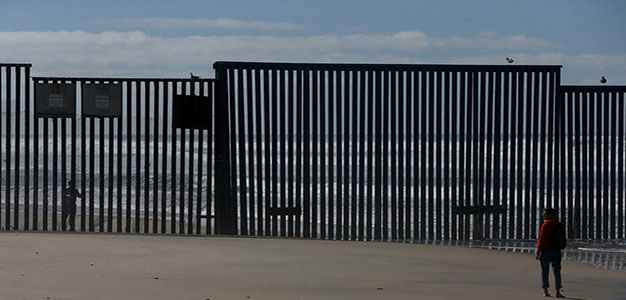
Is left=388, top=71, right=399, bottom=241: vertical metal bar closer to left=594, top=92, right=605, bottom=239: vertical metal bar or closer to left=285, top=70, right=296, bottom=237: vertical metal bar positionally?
left=285, top=70, right=296, bottom=237: vertical metal bar

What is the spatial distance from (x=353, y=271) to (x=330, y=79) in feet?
13.2

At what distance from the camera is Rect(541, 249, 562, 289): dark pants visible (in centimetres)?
998

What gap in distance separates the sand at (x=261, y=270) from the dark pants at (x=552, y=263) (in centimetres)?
17

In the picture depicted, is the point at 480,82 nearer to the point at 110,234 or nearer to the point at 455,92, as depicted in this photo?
the point at 455,92

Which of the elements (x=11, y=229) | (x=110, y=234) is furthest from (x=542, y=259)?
(x=11, y=229)

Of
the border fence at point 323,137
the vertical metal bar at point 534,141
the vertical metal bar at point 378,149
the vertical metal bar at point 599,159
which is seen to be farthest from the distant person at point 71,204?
the vertical metal bar at point 599,159

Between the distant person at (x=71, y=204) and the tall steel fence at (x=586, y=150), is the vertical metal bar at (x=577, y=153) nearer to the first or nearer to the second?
the tall steel fence at (x=586, y=150)

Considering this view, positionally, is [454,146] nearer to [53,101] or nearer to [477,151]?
[477,151]

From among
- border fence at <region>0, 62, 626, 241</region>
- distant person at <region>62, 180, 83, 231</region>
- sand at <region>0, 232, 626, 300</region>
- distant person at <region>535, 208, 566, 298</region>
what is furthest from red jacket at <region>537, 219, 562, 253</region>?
distant person at <region>62, 180, 83, 231</region>

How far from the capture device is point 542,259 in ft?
33.4

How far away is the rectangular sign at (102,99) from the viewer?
1416 centimetres

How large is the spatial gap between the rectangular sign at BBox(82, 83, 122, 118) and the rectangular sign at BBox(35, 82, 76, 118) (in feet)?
0.57

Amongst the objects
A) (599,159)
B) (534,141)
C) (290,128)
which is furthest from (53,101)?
(599,159)

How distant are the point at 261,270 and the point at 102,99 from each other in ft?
14.3
